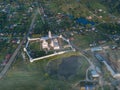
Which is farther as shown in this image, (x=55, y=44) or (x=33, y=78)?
(x=55, y=44)

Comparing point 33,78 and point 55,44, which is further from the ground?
point 55,44

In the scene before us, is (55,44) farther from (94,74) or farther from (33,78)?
(94,74)

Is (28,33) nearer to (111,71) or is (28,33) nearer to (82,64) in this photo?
(82,64)

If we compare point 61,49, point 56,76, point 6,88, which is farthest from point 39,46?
point 6,88

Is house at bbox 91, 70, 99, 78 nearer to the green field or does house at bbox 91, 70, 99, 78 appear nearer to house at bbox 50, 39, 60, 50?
the green field

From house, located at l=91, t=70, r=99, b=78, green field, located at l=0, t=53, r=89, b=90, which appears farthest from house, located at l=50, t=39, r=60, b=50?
house, located at l=91, t=70, r=99, b=78

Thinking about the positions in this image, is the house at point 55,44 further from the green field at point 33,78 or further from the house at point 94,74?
the house at point 94,74

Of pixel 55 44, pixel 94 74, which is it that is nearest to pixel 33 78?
pixel 55 44

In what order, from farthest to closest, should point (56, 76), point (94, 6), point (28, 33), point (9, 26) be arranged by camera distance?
point (94, 6)
point (9, 26)
point (28, 33)
point (56, 76)

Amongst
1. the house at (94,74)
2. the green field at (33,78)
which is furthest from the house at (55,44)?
the house at (94,74)
